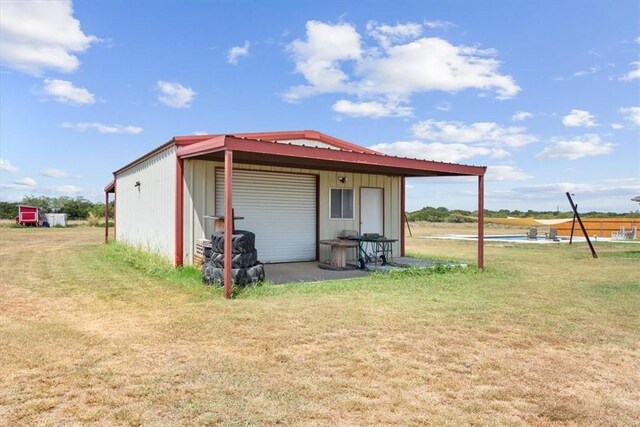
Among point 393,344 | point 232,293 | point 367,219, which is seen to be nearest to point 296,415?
point 393,344

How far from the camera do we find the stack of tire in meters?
6.97

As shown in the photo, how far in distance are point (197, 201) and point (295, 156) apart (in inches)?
108

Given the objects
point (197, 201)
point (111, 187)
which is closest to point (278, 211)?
point (197, 201)

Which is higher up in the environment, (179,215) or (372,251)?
(179,215)

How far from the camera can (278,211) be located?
10.5 metres

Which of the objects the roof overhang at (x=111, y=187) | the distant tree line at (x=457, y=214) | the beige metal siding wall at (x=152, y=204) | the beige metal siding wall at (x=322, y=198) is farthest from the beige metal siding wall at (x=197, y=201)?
the distant tree line at (x=457, y=214)

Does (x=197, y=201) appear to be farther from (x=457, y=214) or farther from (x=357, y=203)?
(x=457, y=214)

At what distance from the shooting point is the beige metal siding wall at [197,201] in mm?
8820

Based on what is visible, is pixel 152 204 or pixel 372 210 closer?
pixel 152 204

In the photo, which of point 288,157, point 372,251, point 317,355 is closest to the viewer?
point 317,355

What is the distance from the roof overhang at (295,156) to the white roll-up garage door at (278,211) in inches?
22.4

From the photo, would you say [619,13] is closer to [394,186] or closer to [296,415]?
[394,186]

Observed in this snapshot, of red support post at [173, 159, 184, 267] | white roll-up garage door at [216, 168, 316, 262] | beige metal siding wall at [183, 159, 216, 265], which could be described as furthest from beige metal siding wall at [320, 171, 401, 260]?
red support post at [173, 159, 184, 267]

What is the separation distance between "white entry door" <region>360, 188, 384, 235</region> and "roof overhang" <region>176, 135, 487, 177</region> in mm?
727
